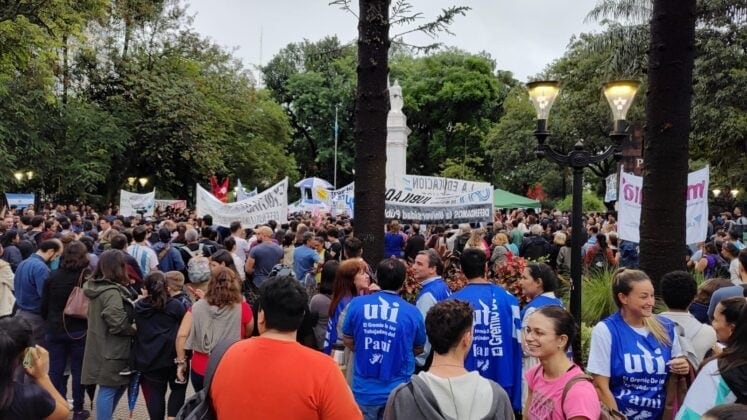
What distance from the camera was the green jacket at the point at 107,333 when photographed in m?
6.01

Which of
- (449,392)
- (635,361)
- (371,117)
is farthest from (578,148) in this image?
(449,392)

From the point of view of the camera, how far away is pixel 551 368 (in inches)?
132

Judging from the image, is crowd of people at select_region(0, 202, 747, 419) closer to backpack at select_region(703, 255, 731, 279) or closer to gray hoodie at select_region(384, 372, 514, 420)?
gray hoodie at select_region(384, 372, 514, 420)

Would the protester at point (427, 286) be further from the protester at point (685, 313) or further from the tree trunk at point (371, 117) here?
the protester at point (685, 313)

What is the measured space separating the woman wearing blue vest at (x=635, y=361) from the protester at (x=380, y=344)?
4.48 feet

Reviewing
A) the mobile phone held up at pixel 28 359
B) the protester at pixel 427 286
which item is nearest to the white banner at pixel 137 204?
the protester at pixel 427 286

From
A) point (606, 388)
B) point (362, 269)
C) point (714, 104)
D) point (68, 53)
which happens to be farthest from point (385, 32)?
point (68, 53)

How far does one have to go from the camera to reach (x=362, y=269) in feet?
18.3

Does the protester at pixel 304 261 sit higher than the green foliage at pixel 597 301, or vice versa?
the protester at pixel 304 261

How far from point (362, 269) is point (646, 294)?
7.98 ft

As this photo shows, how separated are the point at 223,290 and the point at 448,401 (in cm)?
292

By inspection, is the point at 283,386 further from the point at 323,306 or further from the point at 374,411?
the point at 323,306

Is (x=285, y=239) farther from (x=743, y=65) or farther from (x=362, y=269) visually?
(x=743, y=65)

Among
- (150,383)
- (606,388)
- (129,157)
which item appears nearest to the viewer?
(606,388)
